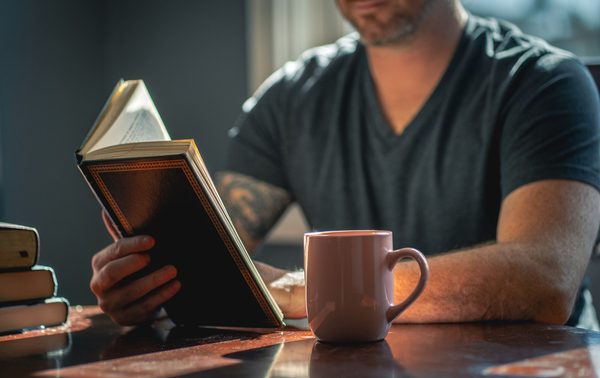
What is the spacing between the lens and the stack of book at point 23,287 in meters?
0.70

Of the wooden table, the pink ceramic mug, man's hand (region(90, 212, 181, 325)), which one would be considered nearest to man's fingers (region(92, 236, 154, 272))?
man's hand (region(90, 212, 181, 325))

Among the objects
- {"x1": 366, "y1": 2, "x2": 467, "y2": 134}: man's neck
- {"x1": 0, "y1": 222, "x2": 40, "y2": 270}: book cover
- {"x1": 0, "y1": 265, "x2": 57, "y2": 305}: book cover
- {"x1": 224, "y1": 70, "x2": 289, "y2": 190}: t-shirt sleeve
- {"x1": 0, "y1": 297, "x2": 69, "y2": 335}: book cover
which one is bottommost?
{"x1": 0, "y1": 297, "x2": 69, "y2": 335}: book cover

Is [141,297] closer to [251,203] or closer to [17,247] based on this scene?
[17,247]

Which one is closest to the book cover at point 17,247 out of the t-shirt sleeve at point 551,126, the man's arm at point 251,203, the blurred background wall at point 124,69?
the man's arm at point 251,203

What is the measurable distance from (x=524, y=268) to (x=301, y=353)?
0.40 metres

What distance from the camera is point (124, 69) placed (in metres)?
2.80

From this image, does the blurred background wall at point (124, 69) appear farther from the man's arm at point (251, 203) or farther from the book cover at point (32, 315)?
the book cover at point (32, 315)

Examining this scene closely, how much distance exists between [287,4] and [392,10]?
1.30 meters

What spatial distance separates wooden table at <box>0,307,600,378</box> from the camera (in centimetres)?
45

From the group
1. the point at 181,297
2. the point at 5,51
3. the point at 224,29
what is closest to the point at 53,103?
the point at 5,51

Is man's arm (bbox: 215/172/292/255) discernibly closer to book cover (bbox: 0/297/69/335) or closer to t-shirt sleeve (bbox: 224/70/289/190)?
t-shirt sleeve (bbox: 224/70/289/190)

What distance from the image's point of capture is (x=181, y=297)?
0.69 m

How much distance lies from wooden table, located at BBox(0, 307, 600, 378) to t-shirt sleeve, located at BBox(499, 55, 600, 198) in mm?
371

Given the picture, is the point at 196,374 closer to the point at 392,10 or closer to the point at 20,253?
the point at 20,253
